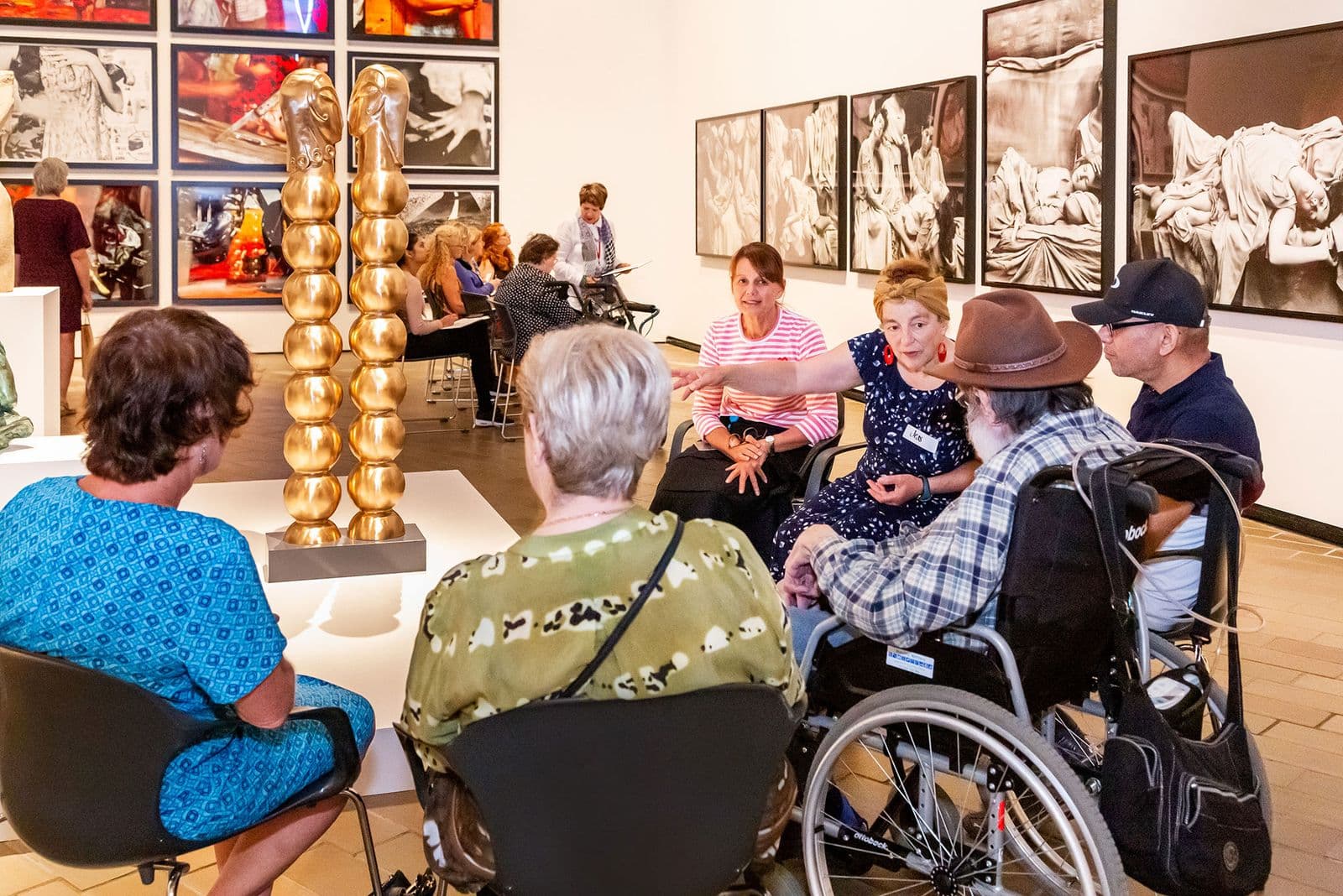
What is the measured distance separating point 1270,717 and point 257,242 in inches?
475

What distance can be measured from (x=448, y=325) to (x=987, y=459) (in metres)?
7.21

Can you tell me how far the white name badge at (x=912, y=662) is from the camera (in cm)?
261

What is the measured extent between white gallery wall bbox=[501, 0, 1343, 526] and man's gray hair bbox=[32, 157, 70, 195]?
19.3ft

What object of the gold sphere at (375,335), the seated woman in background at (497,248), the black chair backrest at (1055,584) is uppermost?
the seated woman in background at (497,248)

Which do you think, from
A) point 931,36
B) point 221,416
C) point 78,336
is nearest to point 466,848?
point 221,416

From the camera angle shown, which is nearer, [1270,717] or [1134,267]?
[1134,267]

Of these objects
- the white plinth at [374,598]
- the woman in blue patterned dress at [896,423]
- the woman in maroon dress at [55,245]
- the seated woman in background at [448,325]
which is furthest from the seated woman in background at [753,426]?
the woman in maroon dress at [55,245]

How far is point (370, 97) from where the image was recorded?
14.1ft

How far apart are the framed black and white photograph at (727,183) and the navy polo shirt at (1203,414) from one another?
9707 mm

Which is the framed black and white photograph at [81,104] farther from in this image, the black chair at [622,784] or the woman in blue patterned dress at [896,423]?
the black chair at [622,784]

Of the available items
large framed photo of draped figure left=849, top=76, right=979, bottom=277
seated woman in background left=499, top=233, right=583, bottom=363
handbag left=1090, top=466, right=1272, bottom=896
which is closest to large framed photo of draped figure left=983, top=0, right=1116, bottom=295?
large framed photo of draped figure left=849, top=76, right=979, bottom=277

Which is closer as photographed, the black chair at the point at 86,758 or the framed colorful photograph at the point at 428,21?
the black chair at the point at 86,758

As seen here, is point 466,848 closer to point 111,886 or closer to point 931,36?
point 111,886

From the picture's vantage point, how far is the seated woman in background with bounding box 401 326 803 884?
180 cm
